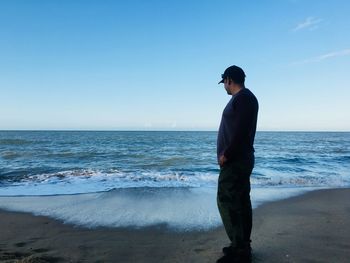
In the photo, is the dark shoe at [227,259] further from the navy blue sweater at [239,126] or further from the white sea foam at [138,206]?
the white sea foam at [138,206]

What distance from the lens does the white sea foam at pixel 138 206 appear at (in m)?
5.36

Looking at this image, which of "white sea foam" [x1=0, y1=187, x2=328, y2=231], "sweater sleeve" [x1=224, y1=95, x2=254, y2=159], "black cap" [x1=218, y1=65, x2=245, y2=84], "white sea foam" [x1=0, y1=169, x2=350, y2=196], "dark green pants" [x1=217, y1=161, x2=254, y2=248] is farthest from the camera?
"white sea foam" [x1=0, y1=169, x2=350, y2=196]

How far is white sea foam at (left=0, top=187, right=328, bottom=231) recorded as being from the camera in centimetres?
536

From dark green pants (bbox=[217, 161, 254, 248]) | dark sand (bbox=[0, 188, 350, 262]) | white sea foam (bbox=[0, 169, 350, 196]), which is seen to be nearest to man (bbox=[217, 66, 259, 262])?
dark green pants (bbox=[217, 161, 254, 248])

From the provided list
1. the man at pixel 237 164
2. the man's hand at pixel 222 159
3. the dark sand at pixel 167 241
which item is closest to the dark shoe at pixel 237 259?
the man at pixel 237 164

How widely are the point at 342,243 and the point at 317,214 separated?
1.81m

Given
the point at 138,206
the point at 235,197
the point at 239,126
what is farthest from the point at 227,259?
the point at 138,206

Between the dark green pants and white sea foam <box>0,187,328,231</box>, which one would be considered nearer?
the dark green pants

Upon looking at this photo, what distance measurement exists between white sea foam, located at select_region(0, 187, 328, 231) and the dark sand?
0.39 m

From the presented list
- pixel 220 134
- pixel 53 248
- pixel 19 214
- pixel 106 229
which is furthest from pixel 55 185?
pixel 220 134

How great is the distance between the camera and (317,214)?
5.87m

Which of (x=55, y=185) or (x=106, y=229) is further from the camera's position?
(x=55, y=185)

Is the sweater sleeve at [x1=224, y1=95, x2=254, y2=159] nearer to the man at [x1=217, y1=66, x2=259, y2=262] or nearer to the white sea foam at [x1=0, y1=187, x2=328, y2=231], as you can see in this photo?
the man at [x1=217, y1=66, x2=259, y2=262]

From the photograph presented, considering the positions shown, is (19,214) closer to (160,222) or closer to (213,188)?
(160,222)
